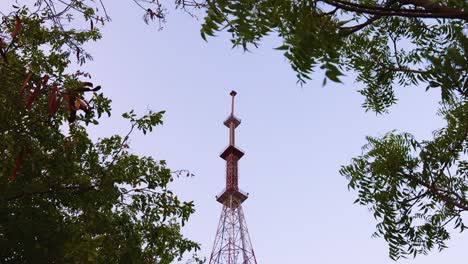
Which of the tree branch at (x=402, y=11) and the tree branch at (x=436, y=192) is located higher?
the tree branch at (x=436, y=192)

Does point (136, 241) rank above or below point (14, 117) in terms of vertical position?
below

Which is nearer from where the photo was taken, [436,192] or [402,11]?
[402,11]

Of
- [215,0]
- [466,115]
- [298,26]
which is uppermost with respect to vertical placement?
[466,115]

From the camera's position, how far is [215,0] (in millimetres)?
2721

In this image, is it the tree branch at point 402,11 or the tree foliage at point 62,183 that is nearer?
the tree branch at point 402,11

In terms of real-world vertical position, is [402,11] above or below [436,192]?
below

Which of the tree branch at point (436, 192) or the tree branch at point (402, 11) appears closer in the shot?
the tree branch at point (402, 11)

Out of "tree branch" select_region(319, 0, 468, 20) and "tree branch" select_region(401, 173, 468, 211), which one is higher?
"tree branch" select_region(401, 173, 468, 211)

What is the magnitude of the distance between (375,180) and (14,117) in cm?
436

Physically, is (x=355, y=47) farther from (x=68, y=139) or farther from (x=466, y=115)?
(x=68, y=139)

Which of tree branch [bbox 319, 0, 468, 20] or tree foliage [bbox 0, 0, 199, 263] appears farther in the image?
tree foliage [bbox 0, 0, 199, 263]

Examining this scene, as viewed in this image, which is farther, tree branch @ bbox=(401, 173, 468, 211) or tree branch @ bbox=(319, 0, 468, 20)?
tree branch @ bbox=(401, 173, 468, 211)

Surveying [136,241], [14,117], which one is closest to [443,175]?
[136,241]

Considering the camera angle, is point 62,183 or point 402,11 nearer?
point 402,11
